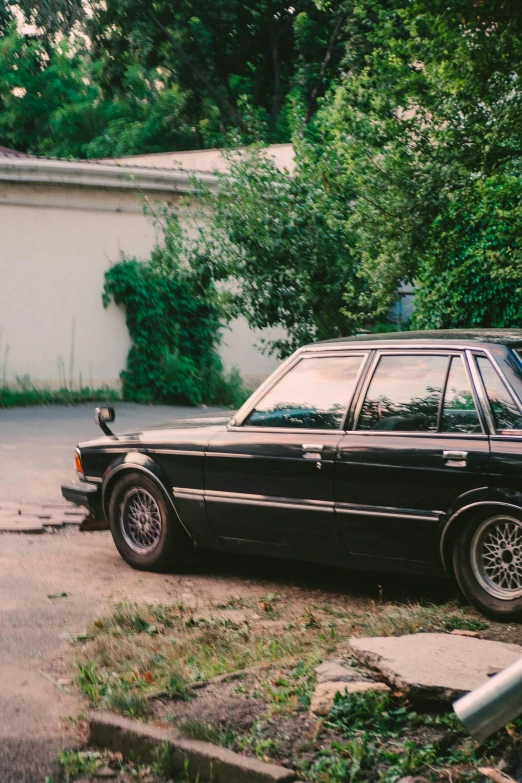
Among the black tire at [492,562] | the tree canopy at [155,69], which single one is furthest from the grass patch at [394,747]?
the tree canopy at [155,69]

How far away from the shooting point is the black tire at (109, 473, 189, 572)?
7.05 m

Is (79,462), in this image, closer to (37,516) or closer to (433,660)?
(37,516)

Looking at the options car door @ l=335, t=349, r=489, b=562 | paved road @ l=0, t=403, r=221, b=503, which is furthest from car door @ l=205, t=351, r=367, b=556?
paved road @ l=0, t=403, r=221, b=503

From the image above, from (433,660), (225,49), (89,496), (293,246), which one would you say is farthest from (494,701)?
(225,49)

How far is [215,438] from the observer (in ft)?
22.4

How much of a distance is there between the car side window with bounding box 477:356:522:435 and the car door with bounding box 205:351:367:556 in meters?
0.86

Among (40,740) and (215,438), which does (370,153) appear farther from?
(40,740)

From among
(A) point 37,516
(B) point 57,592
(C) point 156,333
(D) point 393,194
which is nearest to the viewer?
(B) point 57,592

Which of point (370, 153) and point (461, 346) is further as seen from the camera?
point (370, 153)

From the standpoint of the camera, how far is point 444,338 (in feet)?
20.1

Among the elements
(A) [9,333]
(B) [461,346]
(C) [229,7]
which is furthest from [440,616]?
(C) [229,7]

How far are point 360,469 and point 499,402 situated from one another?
0.90 metres

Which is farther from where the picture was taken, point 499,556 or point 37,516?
point 37,516

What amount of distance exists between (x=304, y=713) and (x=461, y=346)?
2556 mm
